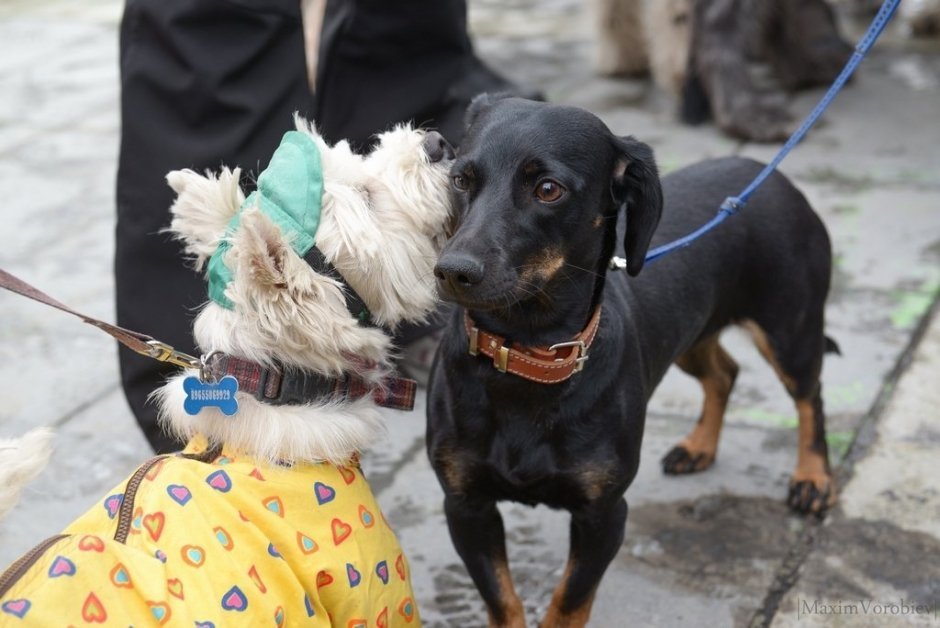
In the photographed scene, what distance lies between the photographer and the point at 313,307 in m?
2.49

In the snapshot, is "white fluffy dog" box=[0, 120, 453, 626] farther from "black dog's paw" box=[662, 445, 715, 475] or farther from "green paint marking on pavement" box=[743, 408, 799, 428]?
"green paint marking on pavement" box=[743, 408, 799, 428]

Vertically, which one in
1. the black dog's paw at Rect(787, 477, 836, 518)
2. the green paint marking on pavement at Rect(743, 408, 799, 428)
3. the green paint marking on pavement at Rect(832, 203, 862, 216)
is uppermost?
the black dog's paw at Rect(787, 477, 836, 518)

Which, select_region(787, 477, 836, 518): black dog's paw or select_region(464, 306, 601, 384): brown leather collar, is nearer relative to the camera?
select_region(464, 306, 601, 384): brown leather collar

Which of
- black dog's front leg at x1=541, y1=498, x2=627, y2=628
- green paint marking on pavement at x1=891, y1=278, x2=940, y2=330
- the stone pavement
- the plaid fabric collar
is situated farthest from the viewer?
green paint marking on pavement at x1=891, y1=278, x2=940, y2=330

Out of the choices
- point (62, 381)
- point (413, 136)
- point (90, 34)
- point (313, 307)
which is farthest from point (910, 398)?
point (90, 34)

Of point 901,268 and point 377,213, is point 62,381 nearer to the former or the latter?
point 377,213

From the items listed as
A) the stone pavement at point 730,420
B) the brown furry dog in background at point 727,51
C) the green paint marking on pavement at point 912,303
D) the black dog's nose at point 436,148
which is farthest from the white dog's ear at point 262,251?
the brown furry dog in background at point 727,51

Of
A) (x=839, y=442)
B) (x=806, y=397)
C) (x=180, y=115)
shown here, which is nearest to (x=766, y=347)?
(x=806, y=397)

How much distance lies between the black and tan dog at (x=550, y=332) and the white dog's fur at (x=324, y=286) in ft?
0.44

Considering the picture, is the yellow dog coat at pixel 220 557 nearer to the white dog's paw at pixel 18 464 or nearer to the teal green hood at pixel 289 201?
the white dog's paw at pixel 18 464

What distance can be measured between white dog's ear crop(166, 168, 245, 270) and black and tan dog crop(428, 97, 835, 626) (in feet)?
1.77

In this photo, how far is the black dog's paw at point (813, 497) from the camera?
11.7ft

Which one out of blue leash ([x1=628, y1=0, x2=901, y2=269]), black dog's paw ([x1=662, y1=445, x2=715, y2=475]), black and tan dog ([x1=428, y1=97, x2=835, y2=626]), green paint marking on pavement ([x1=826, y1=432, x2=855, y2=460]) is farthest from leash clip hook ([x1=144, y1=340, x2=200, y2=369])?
green paint marking on pavement ([x1=826, y1=432, x2=855, y2=460])

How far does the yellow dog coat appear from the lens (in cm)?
209
